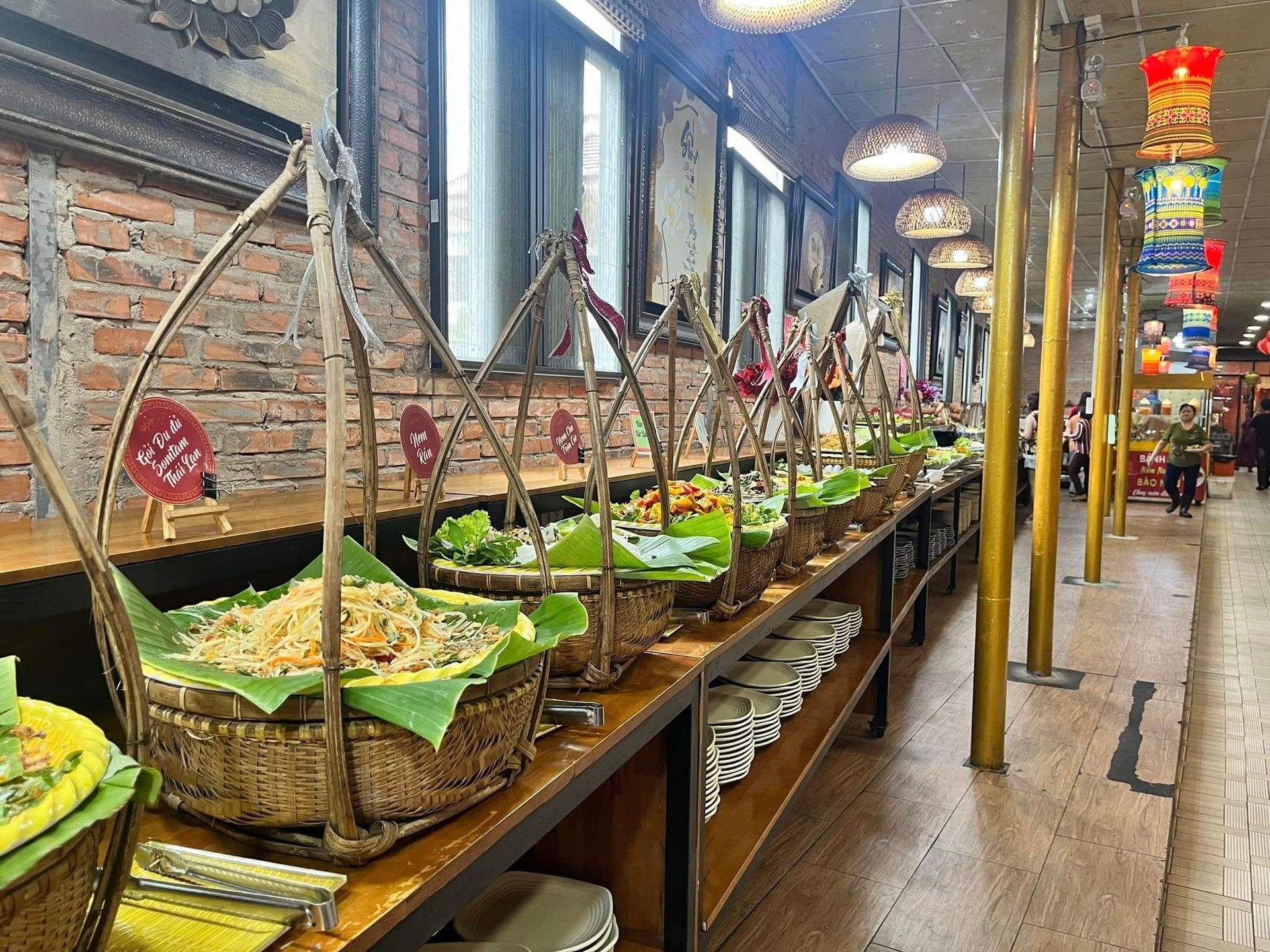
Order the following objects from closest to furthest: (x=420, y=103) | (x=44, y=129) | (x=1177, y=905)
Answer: (x=44, y=129) < (x=1177, y=905) < (x=420, y=103)

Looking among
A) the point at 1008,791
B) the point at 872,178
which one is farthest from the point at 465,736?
the point at 872,178

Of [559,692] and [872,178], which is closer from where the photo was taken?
[559,692]

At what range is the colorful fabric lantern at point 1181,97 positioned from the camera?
13.1ft

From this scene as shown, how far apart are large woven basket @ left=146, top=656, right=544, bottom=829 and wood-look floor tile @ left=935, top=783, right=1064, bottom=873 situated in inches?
82.7

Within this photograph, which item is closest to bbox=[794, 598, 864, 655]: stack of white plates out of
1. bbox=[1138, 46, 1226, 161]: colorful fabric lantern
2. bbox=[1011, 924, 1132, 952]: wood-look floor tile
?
bbox=[1011, 924, 1132, 952]: wood-look floor tile

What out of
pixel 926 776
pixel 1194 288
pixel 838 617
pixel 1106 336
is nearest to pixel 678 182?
pixel 838 617

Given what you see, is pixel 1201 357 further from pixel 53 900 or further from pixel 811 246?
pixel 53 900

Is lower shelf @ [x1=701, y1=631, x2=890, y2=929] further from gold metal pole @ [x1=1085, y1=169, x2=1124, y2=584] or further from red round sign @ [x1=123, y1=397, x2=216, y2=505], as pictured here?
gold metal pole @ [x1=1085, y1=169, x2=1124, y2=584]

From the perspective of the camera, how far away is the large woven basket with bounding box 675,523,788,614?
64.1 inches

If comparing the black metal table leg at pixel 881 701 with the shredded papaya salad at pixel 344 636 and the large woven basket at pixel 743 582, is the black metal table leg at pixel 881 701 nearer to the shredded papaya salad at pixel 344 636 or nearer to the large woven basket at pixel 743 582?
the large woven basket at pixel 743 582

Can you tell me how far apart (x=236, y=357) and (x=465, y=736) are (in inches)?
54.1

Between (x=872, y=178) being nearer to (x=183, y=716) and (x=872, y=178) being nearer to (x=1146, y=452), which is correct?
(x=183, y=716)

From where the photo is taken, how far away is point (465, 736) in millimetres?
833

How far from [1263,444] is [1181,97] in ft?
50.5
